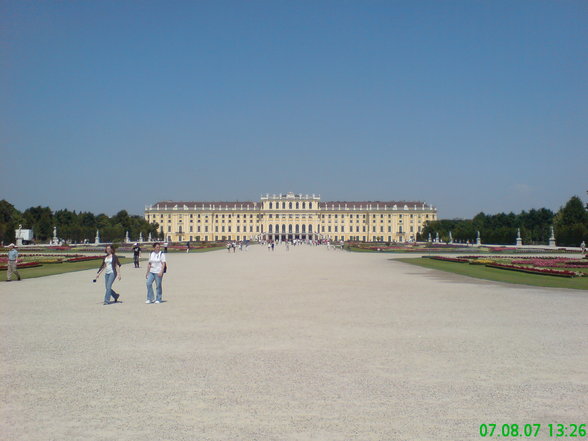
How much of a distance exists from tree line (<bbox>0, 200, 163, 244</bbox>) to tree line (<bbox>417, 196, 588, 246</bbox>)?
151ft

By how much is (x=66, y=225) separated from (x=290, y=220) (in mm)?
62417

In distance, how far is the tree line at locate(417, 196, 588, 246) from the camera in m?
55.5

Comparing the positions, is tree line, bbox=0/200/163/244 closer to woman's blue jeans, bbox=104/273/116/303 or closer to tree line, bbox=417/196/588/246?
woman's blue jeans, bbox=104/273/116/303

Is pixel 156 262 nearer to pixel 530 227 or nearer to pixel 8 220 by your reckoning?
pixel 8 220

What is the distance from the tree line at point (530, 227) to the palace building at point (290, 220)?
2271 cm

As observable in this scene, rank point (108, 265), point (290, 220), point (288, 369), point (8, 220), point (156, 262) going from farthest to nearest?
point (290, 220) < point (8, 220) < point (156, 262) < point (108, 265) < point (288, 369)

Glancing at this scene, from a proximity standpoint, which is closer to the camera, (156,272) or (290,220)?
(156,272)

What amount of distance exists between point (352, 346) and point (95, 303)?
261 inches

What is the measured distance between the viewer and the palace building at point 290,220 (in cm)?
13425

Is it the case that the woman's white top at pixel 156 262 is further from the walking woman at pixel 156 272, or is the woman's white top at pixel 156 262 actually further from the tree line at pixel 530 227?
the tree line at pixel 530 227

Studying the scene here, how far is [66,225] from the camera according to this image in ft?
266

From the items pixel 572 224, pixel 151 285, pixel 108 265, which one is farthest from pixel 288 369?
pixel 572 224

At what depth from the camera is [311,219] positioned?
445ft

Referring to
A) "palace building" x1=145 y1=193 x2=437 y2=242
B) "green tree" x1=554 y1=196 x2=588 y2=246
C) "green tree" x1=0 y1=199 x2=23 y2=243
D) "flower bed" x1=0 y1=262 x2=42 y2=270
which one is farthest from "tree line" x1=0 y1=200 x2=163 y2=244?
"green tree" x1=554 y1=196 x2=588 y2=246
